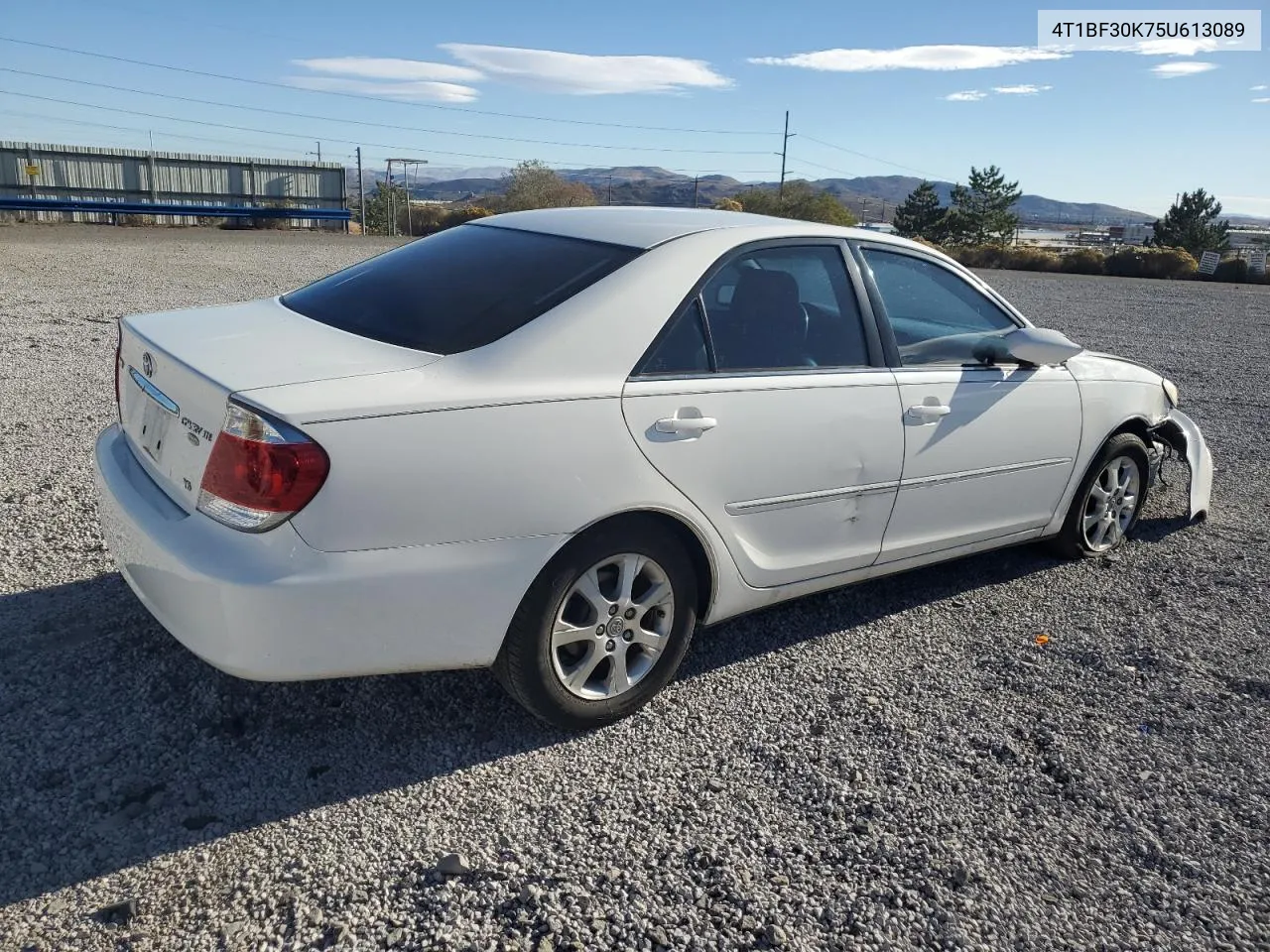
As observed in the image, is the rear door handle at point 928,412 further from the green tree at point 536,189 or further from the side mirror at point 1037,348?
the green tree at point 536,189

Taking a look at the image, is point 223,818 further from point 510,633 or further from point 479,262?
point 479,262

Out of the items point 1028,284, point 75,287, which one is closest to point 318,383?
point 75,287

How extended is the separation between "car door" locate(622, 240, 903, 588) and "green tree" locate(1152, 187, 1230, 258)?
84.9 meters

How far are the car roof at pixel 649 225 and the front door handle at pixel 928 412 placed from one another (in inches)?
27.8

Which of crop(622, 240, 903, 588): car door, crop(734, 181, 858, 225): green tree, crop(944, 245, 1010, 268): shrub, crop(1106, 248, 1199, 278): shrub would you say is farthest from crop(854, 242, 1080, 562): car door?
crop(734, 181, 858, 225): green tree

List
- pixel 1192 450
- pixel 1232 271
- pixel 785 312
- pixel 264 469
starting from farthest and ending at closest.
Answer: pixel 1232 271 < pixel 1192 450 < pixel 785 312 < pixel 264 469

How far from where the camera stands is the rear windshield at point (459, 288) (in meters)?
3.11

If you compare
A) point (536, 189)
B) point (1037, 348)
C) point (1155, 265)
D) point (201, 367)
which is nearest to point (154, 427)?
point (201, 367)

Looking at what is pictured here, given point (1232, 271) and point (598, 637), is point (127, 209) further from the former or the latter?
point (1232, 271)

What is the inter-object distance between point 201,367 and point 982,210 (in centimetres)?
10354

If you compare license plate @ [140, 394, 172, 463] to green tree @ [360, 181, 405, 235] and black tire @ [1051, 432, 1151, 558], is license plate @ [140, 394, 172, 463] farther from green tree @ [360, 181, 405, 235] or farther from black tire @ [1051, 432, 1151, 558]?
green tree @ [360, 181, 405, 235]

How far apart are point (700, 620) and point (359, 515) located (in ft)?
4.43

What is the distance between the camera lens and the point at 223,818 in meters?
2.71

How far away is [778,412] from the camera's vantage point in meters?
3.39
